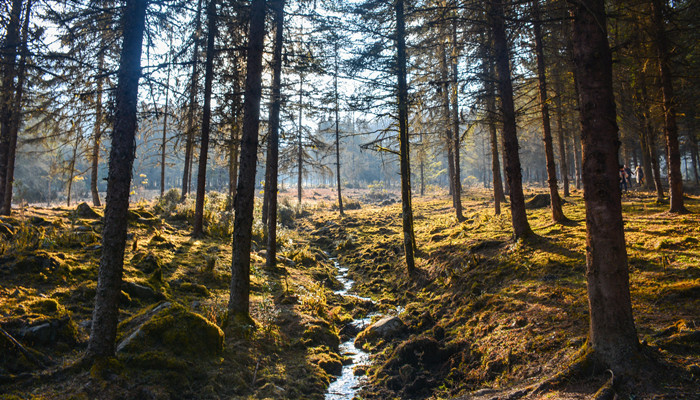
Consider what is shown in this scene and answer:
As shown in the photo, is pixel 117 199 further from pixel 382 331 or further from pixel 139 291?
pixel 382 331

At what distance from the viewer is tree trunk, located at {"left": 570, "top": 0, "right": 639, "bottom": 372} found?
383 cm

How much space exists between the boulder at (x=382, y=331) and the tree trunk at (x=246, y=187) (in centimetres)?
263

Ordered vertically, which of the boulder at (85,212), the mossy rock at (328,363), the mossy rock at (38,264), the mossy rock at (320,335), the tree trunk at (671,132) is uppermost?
the tree trunk at (671,132)

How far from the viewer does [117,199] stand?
4.52 meters

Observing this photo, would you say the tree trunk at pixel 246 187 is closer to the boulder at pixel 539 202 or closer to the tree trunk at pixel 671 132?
the tree trunk at pixel 671 132

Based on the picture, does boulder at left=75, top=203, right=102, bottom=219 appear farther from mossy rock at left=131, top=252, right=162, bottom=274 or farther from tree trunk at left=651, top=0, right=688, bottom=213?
tree trunk at left=651, top=0, right=688, bottom=213

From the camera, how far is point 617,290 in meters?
3.86

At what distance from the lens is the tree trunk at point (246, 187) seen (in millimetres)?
6949

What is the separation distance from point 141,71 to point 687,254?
980 centimetres

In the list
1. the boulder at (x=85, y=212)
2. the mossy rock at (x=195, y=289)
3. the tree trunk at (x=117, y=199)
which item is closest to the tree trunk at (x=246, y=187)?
the mossy rock at (x=195, y=289)

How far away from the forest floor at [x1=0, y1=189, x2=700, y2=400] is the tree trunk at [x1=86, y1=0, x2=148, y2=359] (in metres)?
0.47

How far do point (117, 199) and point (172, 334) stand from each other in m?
2.32

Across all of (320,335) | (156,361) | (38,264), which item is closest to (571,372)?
(320,335)

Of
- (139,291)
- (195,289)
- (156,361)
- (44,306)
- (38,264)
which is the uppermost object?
(38,264)
